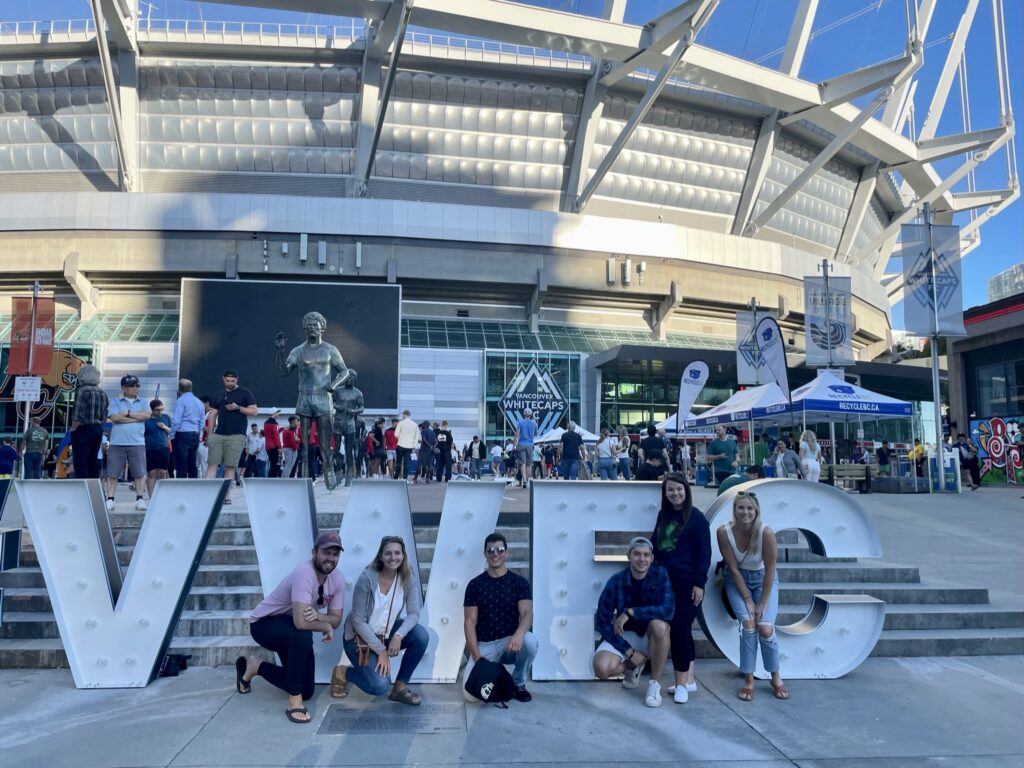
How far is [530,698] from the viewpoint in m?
5.14

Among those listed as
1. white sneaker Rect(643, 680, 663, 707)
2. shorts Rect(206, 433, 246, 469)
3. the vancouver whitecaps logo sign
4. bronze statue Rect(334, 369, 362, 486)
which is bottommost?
white sneaker Rect(643, 680, 663, 707)

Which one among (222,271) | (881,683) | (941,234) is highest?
(222,271)

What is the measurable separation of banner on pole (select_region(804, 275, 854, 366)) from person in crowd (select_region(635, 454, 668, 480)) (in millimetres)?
10814

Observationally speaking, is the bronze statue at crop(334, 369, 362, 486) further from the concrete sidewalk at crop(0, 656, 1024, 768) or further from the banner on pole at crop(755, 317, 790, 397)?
the banner on pole at crop(755, 317, 790, 397)

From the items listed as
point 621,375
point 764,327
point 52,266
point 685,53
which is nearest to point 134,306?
point 52,266

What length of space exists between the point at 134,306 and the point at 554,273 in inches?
743

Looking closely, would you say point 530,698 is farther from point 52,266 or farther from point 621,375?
point 52,266

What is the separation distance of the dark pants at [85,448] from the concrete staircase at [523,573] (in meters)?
0.86

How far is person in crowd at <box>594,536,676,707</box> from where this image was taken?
5312mm

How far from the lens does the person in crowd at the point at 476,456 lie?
25828mm

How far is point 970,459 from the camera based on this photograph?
68.0ft

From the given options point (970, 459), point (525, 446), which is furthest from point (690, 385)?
point (970, 459)

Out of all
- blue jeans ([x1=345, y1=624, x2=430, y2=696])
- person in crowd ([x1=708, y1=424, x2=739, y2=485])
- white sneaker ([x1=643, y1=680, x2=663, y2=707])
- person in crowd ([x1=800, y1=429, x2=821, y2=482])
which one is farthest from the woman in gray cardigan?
person in crowd ([x1=800, y1=429, x2=821, y2=482])

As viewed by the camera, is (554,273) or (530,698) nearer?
(530,698)
